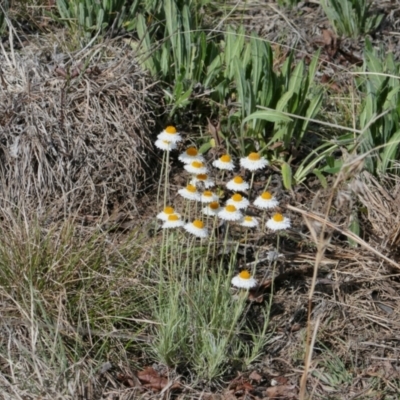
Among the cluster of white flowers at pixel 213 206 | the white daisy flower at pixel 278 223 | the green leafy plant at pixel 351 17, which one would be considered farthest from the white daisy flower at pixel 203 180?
the green leafy plant at pixel 351 17

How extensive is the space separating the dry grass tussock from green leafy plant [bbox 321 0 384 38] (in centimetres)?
124

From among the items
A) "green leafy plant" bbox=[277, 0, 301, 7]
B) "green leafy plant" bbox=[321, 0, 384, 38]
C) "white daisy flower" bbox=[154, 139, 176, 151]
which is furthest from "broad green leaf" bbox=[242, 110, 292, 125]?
"green leafy plant" bbox=[277, 0, 301, 7]

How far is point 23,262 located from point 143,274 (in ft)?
1.53

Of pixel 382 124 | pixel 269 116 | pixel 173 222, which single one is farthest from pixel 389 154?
pixel 173 222

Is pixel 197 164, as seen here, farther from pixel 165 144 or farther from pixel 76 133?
pixel 76 133

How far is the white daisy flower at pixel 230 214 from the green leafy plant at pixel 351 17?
1936 mm

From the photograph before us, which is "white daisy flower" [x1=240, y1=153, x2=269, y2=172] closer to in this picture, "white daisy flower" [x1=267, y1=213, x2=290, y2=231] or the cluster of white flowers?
the cluster of white flowers

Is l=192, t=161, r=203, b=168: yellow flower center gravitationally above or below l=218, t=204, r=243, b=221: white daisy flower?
above

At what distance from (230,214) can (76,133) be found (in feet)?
3.36

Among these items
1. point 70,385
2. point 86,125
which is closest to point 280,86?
point 86,125

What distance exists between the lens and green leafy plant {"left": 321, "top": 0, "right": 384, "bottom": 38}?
4.99 meters

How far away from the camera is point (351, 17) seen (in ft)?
16.5

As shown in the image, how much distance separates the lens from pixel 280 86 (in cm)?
427

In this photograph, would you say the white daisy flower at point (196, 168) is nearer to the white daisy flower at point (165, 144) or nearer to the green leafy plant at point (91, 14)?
the white daisy flower at point (165, 144)
